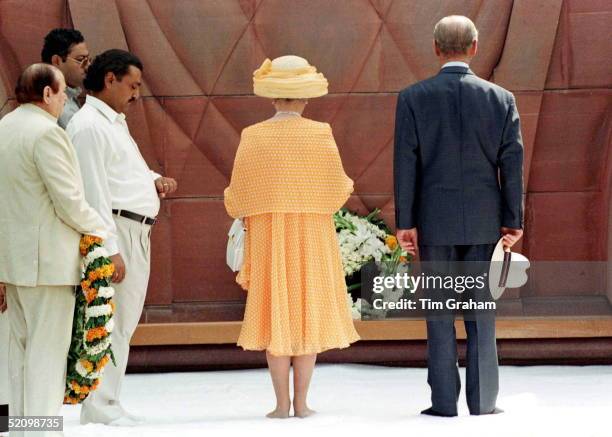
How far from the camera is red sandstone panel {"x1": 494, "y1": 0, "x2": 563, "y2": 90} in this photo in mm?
7820

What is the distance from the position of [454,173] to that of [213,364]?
96.6 inches

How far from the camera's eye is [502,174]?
6.09m

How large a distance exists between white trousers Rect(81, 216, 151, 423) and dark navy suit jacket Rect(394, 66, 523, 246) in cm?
128

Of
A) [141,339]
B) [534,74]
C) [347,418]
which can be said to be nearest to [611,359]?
[534,74]

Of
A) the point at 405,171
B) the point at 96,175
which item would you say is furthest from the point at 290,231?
the point at 96,175

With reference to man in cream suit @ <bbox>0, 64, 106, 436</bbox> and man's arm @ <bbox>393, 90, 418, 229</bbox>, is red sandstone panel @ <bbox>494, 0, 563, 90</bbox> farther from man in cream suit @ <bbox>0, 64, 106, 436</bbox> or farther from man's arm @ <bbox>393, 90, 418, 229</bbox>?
man in cream suit @ <bbox>0, 64, 106, 436</bbox>

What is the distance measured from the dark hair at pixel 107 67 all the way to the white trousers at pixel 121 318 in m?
0.67

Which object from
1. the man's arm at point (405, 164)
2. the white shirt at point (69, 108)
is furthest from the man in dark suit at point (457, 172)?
the white shirt at point (69, 108)

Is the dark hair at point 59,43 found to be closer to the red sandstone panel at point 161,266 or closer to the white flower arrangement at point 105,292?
the red sandstone panel at point 161,266

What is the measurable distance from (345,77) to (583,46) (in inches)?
56.3

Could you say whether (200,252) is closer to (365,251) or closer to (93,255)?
(365,251)

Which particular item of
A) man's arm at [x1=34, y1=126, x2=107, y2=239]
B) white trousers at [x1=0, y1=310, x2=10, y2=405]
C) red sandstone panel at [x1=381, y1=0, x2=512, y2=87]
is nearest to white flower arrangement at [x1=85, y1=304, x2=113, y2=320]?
man's arm at [x1=34, y1=126, x2=107, y2=239]

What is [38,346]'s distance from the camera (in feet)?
18.1

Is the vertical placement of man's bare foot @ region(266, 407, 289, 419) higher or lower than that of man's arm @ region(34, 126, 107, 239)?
lower
